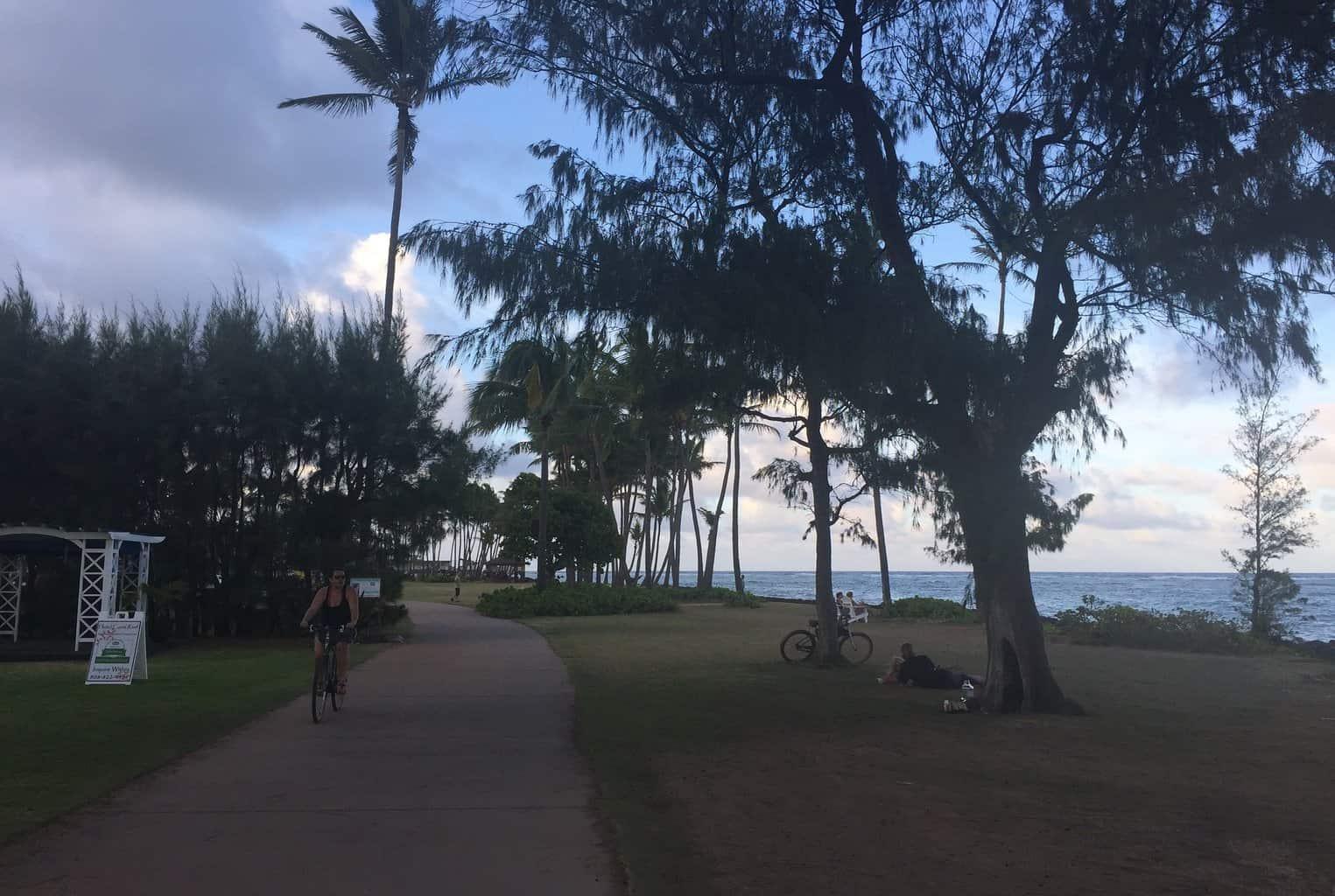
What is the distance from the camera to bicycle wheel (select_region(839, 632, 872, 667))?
1912 centimetres

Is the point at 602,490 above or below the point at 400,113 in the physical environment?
below

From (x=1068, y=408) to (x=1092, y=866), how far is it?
799cm

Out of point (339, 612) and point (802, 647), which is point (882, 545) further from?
point (339, 612)

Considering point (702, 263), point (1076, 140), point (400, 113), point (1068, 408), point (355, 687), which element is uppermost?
point (400, 113)

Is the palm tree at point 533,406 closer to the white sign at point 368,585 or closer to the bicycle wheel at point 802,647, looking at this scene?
the white sign at point 368,585

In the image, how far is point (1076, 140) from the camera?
12.4 metres

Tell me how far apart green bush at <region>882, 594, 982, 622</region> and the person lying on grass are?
Answer: 1934 centimetres

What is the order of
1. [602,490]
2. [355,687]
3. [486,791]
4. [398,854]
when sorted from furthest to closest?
[602,490] < [355,687] < [486,791] < [398,854]

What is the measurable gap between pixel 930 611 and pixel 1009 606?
2395 centimetres

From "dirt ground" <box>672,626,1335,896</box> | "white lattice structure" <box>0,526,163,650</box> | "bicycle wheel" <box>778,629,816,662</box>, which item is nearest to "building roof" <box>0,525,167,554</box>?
"white lattice structure" <box>0,526,163,650</box>

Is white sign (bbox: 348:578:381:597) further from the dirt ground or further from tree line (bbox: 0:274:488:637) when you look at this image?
the dirt ground

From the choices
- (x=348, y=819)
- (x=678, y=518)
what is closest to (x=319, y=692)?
(x=348, y=819)

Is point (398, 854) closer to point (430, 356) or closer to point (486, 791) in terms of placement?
point (486, 791)

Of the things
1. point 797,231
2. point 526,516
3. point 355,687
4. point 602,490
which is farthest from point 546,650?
point 602,490
